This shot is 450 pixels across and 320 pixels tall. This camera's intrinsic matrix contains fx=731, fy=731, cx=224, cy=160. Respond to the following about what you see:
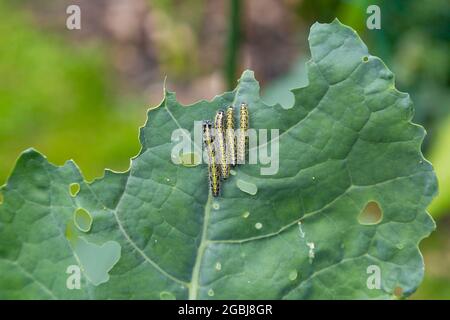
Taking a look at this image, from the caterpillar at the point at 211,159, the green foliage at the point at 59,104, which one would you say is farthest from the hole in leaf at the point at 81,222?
the green foliage at the point at 59,104

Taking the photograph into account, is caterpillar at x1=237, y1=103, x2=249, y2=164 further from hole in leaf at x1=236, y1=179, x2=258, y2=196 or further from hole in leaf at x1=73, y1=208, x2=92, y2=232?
hole in leaf at x1=73, y1=208, x2=92, y2=232

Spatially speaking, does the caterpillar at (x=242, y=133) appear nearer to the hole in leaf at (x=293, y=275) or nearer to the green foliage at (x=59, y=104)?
the hole in leaf at (x=293, y=275)

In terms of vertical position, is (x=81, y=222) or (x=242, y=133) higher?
(x=242, y=133)

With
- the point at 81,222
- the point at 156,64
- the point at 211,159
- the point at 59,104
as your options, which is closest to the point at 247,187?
the point at 211,159

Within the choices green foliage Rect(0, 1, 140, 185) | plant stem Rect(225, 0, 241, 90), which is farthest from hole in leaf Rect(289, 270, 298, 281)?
green foliage Rect(0, 1, 140, 185)

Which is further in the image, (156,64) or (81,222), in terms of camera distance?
(156,64)

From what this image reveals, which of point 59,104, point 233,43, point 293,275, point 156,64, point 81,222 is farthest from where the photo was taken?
point 156,64

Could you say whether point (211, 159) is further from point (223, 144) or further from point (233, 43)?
point (233, 43)

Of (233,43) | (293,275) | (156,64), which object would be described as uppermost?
(156,64)
